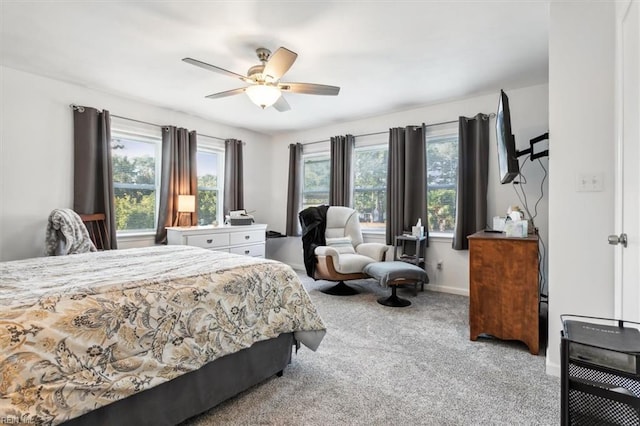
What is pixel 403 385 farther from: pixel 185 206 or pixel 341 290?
pixel 185 206

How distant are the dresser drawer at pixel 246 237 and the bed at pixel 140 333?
7.30 feet

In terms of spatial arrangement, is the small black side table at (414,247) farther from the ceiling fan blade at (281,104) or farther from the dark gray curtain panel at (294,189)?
the ceiling fan blade at (281,104)

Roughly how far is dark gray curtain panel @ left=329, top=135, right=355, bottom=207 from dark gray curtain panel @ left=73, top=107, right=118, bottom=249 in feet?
9.43

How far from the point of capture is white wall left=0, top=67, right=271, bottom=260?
2.94 metres

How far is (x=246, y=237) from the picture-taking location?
14.8 feet

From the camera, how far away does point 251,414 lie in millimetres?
1573

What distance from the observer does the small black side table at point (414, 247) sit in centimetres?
383

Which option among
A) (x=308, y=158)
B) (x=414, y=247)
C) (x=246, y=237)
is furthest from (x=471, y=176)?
(x=246, y=237)

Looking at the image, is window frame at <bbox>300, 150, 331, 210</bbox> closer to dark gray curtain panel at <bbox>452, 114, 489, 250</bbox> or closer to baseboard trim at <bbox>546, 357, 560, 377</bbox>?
dark gray curtain panel at <bbox>452, 114, 489, 250</bbox>

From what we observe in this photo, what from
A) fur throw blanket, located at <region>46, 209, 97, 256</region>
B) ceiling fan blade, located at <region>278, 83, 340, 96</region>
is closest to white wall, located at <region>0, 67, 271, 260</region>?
fur throw blanket, located at <region>46, 209, 97, 256</region>

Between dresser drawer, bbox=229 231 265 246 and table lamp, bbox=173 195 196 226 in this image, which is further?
dresser drawer, bbox=229 231 265 246

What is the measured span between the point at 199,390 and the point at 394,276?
7.24ft

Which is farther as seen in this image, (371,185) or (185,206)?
(371,185)

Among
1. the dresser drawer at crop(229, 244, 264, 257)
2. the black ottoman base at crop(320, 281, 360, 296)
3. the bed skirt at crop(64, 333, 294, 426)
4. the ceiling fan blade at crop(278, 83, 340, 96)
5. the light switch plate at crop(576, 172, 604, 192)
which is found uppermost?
the ceiling fan blade at crop(278, 83, 340, 96)
